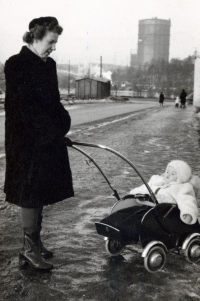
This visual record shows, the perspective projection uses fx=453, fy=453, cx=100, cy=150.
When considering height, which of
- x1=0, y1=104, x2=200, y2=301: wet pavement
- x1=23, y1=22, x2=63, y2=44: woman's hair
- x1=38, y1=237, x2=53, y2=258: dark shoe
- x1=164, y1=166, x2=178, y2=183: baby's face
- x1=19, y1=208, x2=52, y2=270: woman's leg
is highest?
x1=23, y1=22, x2=63, y2=44: woman's hair

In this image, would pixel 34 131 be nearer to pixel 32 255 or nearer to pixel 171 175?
pixel 32 255

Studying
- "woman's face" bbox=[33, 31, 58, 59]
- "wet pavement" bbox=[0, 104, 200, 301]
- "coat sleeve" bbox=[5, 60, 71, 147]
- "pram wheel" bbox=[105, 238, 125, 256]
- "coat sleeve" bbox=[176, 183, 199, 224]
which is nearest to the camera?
"wet pavement" bbox=[0, 104, 200, 301]

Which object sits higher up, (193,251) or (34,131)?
(34,131)

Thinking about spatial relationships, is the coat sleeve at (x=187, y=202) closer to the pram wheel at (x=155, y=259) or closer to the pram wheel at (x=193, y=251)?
the pram wheel at (x=193, y=251)

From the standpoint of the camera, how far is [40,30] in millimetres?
3178

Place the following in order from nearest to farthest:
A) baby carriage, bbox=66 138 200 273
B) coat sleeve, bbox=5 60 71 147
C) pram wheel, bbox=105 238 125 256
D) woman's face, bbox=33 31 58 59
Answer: coat sleeve, bbox=5 60 71 147 < woman's face, bbox=33 31 58 59 < baby carriage, bbox=66 138 200 273 < pram wheel, bbox=105 238 125 256

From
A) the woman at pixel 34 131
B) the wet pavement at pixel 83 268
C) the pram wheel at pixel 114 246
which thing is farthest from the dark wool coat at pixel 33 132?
the pram wheel at pixel 114 246

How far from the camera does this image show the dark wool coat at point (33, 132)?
3.11m

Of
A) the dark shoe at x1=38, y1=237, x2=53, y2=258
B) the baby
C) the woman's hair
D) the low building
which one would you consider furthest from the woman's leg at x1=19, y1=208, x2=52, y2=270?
the low building

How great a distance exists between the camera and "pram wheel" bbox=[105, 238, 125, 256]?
11.8 feet

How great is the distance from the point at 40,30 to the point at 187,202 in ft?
5.52

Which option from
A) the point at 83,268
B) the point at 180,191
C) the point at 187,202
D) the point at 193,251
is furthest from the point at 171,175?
the point at 83,268

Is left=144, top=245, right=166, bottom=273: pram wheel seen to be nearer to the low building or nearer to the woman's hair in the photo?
the woman's hair

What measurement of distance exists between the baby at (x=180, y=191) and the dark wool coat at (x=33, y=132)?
85cm
